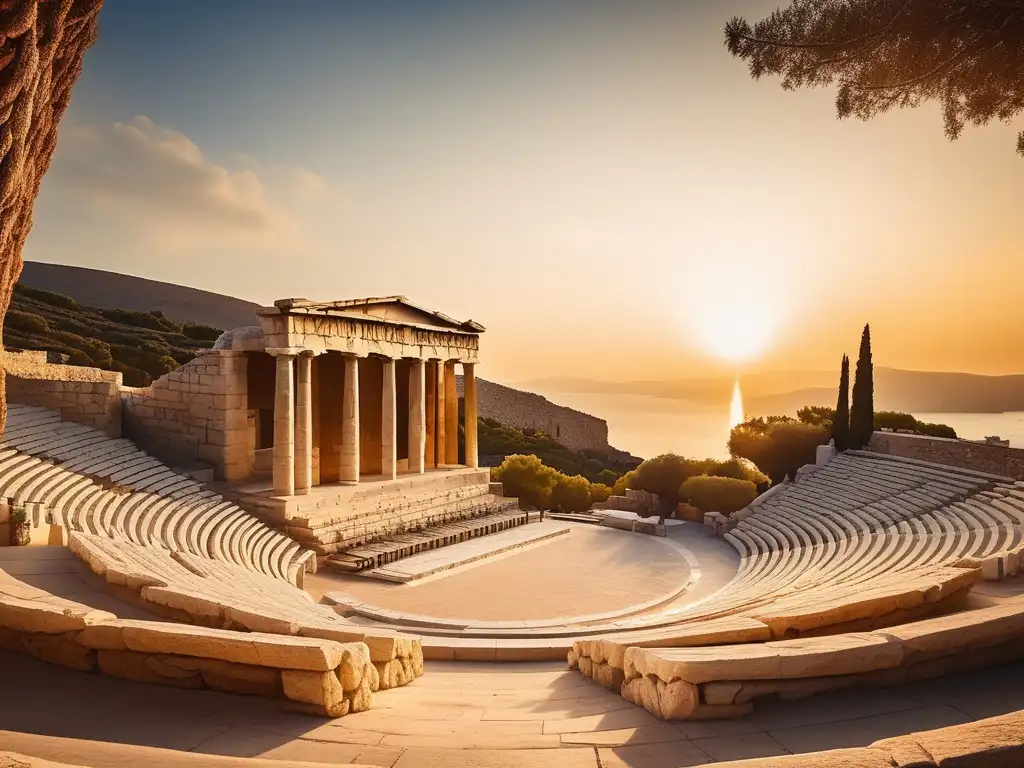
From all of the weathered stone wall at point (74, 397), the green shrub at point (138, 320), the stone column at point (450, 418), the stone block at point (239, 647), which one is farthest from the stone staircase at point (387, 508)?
the green shrub at point (138, 320)

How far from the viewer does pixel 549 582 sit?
1812 cm

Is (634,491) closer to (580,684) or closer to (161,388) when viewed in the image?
(161,388)

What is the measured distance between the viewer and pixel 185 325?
65375 mm

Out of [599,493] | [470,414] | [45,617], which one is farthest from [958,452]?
[45,617]

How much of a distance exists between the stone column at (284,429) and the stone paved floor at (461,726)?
574 inches

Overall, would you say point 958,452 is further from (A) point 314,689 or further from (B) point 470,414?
(A) point 314,689

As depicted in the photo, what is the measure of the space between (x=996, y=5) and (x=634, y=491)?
24986 mm

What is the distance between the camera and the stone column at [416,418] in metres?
26.9

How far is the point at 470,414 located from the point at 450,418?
62.0 inches

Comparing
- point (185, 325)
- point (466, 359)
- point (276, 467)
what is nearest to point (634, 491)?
point (466, 359)

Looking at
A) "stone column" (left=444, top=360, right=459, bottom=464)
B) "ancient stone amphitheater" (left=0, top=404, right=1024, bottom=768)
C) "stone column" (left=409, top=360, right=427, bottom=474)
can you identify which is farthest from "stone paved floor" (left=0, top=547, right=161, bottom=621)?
"stone column" (left=444, top=360, right=459, bottom=464)

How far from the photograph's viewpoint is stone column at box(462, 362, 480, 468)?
97.9ft

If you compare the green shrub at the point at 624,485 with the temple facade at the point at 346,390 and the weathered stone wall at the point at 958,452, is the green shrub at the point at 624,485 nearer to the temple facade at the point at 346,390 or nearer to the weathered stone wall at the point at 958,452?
the temple facade at the point at 346,390

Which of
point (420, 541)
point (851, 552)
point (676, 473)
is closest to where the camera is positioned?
A: point (851, 552)
